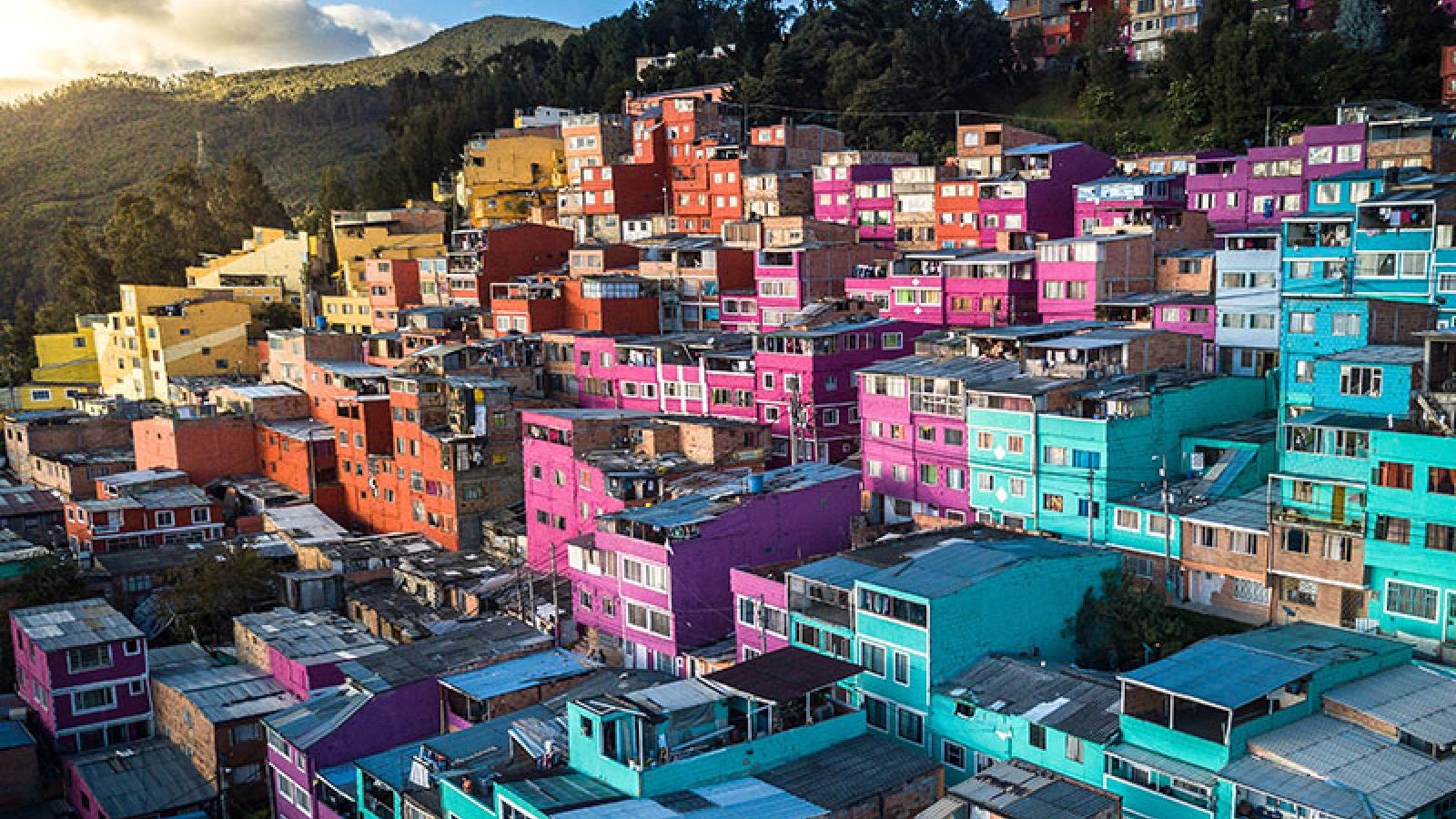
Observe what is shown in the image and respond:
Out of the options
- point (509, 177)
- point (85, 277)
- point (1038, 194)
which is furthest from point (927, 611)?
point (85, 277)

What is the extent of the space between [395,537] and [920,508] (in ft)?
48.4

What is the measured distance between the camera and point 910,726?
20828 millimetres

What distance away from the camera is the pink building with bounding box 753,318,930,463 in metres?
34.2

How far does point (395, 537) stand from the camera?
3612 centimetres

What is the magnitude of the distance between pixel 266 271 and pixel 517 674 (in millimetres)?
42676

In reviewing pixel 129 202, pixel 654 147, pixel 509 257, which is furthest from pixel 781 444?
pixel 129 202

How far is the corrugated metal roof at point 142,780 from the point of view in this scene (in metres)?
24.1

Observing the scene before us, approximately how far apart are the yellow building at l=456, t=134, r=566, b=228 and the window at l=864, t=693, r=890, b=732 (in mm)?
43187

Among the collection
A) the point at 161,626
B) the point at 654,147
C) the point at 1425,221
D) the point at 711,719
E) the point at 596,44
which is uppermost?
the point at 596,44

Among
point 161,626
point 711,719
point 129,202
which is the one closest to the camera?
point 711,719

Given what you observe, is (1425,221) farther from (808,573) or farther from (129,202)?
(129,202)

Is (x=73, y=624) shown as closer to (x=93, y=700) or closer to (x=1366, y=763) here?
(x=93, y=700)

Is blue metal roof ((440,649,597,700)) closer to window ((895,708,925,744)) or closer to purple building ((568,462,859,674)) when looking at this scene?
purple building ((568,462,859,674))

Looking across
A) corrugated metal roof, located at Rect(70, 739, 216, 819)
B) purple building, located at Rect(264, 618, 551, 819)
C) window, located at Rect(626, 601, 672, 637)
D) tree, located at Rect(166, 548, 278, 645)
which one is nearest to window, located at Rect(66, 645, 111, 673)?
corrugated metal roof, located at Rect(70, 739, 216, 819)
